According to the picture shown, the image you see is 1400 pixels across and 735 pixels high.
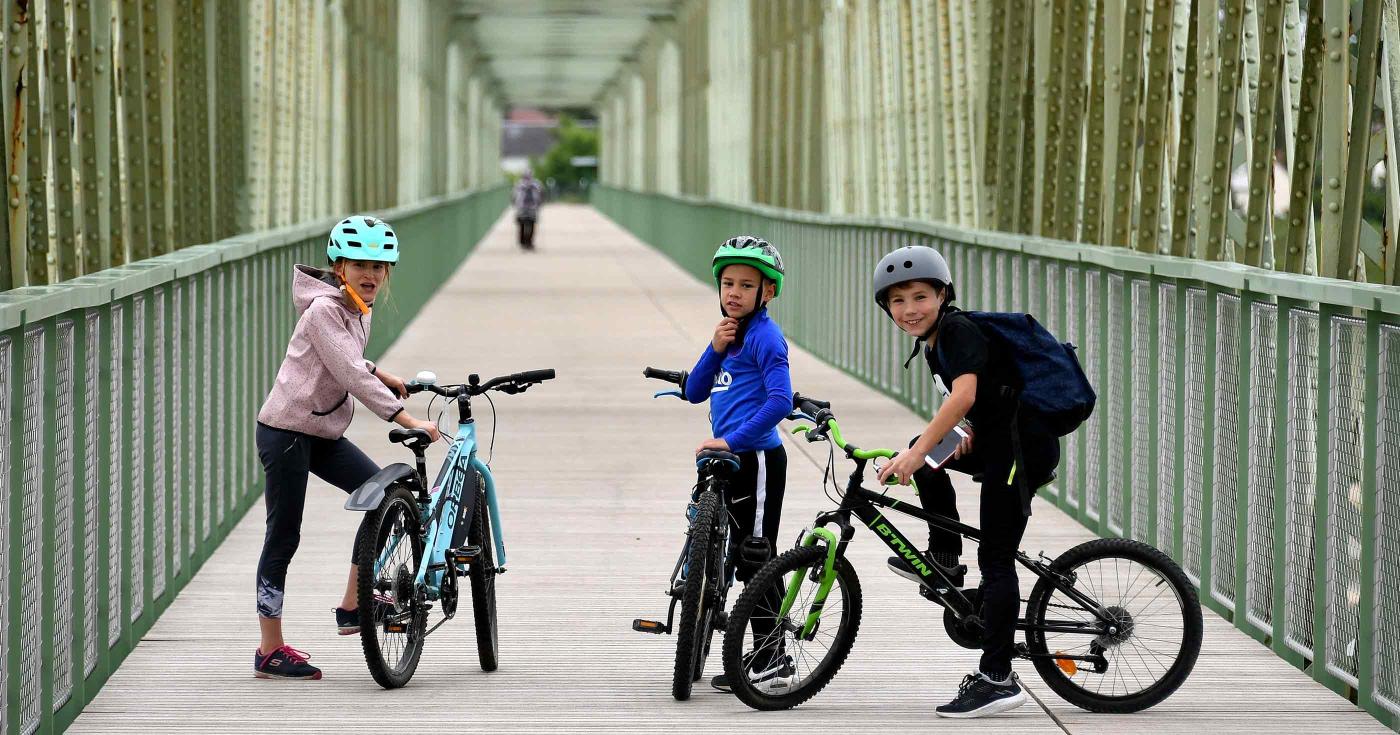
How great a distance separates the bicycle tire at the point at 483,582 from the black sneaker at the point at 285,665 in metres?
0.47

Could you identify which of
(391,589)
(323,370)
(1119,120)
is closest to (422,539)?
(391,589)

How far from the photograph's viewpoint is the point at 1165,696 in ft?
19.9

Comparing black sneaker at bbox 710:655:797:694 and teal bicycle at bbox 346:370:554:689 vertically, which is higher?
teal bicycle at bbox 346:370:554:689

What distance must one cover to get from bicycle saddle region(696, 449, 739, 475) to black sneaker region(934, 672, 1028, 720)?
839 mm

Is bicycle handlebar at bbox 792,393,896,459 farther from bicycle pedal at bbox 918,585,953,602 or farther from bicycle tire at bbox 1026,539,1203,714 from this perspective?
bicycle tire at bbox 1026,539,1203,714

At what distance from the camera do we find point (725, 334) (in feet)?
19.7

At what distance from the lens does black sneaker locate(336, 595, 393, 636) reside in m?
5.92

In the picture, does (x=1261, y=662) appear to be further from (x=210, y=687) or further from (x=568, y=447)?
(x=568, y=447)

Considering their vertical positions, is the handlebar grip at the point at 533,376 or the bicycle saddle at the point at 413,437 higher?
the handlebar grip at the point at 533,376

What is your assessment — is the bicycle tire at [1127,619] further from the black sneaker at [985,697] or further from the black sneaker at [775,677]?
the black sneaker at [775,677]

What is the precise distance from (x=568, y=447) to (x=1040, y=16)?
3481 millimetres

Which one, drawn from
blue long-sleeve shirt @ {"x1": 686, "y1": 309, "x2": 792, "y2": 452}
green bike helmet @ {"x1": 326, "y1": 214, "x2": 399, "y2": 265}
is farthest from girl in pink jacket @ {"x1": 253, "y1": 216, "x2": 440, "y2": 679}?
blue long-sleeve shirt @ {"x1": 686, "y1": 309, "x2": 792, "y2": 452}

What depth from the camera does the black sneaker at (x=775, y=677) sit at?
19.7 feet

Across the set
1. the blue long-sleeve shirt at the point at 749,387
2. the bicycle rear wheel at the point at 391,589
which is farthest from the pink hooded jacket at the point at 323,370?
the blue long-sleeve shirt at the point at 749,387
